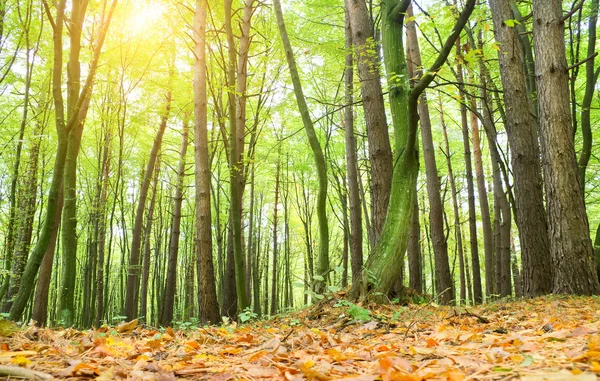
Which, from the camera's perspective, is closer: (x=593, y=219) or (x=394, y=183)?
(x=394, y=183)

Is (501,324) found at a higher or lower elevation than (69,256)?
lower

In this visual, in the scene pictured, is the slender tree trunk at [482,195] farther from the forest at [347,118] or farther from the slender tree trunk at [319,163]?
the slender tree trunk at [319,163]

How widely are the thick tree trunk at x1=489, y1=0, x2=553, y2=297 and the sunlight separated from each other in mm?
6934

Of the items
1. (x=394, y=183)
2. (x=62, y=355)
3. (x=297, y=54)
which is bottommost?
(x=62, y=355)

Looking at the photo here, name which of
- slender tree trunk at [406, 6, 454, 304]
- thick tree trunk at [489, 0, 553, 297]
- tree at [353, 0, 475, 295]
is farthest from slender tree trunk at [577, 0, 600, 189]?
tree at [353, 0, 475, 295]

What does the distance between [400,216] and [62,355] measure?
3213 millimetres

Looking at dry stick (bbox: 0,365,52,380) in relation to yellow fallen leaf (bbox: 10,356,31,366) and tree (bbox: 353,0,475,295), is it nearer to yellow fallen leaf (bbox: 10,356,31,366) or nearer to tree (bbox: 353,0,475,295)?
yellow fallen leaf (bbox: 10,356,31,366)

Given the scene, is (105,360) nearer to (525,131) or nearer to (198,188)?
(198,188)

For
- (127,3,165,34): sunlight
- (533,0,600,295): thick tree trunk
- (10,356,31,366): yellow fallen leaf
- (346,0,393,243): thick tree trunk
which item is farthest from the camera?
(127,3,165,34): sunlight

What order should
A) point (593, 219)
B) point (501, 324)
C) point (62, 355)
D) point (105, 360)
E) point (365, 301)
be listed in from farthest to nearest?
point (593, 219), point (365, 301), point (501, 324), point (62, 355), point (105, 360)

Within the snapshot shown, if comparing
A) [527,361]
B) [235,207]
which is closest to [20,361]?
[527,361]

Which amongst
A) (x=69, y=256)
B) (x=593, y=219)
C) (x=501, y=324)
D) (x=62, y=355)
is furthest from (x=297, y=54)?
(x=593, y=219)

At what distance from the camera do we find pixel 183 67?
38.5 feet

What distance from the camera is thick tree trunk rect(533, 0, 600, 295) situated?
4.89m
